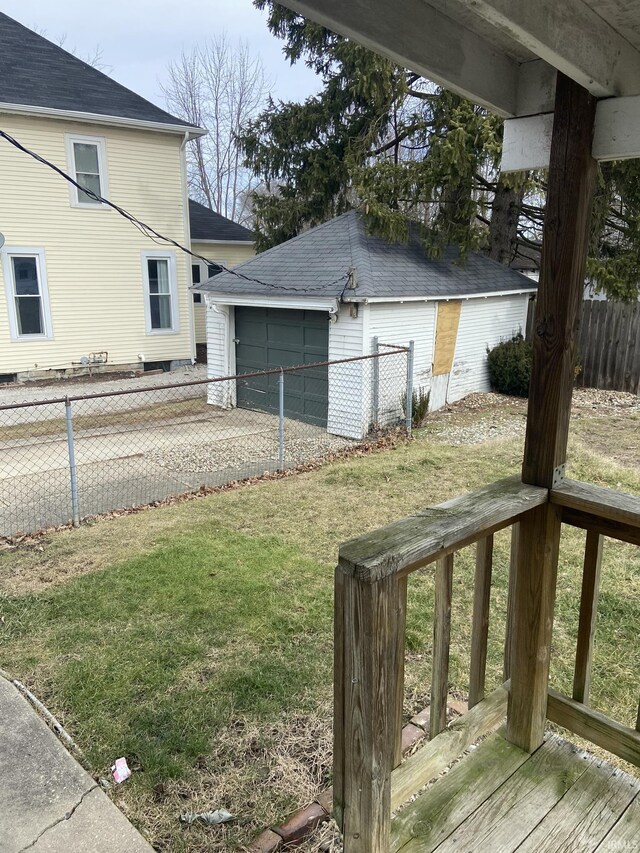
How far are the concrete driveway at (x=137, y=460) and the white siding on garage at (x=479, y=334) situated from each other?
354cm

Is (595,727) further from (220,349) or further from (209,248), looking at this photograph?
(209,248)

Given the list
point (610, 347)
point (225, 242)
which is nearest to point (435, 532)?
point (610, 347)

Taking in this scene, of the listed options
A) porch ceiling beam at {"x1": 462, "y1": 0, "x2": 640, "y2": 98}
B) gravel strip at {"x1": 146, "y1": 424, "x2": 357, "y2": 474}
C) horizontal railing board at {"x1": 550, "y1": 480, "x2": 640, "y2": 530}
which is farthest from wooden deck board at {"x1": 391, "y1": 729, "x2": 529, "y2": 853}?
gravel strip at {"x1": 146, "y1": 424, "x2": 357, "y2": 474}

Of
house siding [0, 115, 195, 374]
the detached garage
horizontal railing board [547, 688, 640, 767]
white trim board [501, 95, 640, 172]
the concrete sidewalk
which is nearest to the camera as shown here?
white trim board [501, 95, 640, 172]

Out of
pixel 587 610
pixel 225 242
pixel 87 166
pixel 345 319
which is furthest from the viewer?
pixel 225 242

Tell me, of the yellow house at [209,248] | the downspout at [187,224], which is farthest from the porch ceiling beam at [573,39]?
the yellow house at [209,248]

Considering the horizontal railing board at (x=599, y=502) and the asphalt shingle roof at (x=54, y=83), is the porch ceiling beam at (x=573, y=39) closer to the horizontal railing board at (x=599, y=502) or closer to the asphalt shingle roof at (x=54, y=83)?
the horizontal railing board at (x=599, y=502)

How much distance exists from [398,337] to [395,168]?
178 inches

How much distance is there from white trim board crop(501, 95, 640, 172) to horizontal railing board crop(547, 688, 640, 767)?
1887 mm

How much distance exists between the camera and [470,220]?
12.9 m

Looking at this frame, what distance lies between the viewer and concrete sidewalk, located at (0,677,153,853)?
237cm

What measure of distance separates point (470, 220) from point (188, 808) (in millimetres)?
12336

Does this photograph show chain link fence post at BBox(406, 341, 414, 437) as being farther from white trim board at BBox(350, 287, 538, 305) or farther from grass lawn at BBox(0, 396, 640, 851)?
grass lawn at BBox(0, 396, 640, 851)

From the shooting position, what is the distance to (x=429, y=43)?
1771mm
